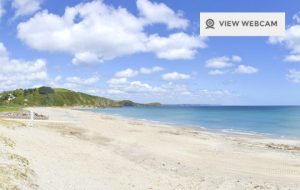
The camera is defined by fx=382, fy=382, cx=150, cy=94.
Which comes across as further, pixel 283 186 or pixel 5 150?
pixel 283 186

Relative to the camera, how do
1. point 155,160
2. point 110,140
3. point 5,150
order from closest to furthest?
point 5,150 < point 155,160 < point 110,140

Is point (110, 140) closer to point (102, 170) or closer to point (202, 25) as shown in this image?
point (202, 25)

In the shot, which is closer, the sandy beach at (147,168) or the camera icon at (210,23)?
the sandy beach at (147,168)

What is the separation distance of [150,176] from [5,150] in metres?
7.54

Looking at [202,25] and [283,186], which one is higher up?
[202,25]

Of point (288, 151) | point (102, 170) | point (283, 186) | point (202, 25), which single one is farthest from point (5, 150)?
point (288, 151)

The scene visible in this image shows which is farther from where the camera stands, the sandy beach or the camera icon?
the camera icon

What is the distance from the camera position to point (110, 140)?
38.4m

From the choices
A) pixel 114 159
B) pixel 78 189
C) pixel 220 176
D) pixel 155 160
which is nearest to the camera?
pixel 78 189

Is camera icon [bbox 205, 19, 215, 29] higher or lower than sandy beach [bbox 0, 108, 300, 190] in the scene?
higher

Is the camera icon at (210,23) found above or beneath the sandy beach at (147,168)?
above

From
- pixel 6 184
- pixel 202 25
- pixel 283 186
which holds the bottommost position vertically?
pixel 283 186

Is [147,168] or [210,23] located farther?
[210,23]

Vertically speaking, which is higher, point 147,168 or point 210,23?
point 210,23
